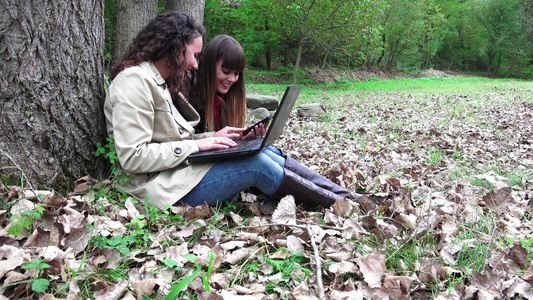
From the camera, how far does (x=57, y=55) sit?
2.02m

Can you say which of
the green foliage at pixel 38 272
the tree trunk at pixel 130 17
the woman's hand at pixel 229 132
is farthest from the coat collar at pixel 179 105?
the tree trunk at pixel 130 17

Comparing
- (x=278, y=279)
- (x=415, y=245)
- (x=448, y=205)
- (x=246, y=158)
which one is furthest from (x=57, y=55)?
(x=448, y=205)

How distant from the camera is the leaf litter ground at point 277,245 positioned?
55.6 inches

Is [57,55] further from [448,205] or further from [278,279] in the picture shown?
[448,205]

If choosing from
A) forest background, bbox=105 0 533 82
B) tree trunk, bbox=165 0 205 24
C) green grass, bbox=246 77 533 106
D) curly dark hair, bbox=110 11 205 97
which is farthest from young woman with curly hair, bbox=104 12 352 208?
forest background, bbox=105 0 533 82

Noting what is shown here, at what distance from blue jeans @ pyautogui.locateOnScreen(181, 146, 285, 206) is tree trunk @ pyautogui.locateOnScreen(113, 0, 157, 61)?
5.33 m

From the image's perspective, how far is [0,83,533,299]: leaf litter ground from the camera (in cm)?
141

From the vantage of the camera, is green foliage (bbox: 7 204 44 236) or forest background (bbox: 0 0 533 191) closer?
green foliage (bbox: 7 204 44 236)

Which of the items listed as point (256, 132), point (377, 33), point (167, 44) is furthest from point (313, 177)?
point (377, 33)

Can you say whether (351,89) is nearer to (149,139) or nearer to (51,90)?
(149,139)

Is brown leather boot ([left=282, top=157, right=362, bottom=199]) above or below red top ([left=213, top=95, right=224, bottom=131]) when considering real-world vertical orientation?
below

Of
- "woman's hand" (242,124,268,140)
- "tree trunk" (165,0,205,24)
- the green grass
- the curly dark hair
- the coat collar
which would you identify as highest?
"tree trunk" (165,0,205,24)

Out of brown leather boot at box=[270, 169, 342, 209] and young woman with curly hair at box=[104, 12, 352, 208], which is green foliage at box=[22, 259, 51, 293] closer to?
young woman with curly hair at box=[104, 12, 352, 208]

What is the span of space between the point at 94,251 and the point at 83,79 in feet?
3.87
